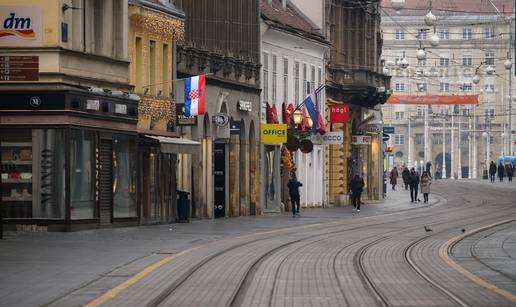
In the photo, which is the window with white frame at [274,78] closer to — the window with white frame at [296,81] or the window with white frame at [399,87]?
the window with white frame at [296,81]

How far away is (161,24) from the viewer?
143 ft

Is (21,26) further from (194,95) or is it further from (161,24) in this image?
(194,95)

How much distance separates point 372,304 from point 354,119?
58.7 meters

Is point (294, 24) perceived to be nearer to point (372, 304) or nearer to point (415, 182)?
point (415, 182)

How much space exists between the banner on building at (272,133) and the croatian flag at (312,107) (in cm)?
583

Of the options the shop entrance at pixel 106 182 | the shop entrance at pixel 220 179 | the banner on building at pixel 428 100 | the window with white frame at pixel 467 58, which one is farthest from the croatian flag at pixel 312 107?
the window with white frame at pixel 467 58

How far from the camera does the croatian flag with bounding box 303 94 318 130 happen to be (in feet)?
203

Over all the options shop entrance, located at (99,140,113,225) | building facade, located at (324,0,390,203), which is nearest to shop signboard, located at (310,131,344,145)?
building facade, located at (324,0,390,203)

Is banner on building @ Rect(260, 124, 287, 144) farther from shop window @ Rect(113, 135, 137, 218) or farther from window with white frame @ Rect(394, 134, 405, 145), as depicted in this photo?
window with white frame @ Rect(394, 134, 405, 145)

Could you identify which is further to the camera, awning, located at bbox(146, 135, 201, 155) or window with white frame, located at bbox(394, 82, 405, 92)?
window with white frame, located at bbox(394, 82, 405, 92)

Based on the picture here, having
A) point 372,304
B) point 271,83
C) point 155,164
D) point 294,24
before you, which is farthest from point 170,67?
point 372,304

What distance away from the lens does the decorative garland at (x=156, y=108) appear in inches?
1683

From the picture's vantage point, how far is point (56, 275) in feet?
76.6

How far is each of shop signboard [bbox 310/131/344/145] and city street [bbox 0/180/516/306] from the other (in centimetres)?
2070
